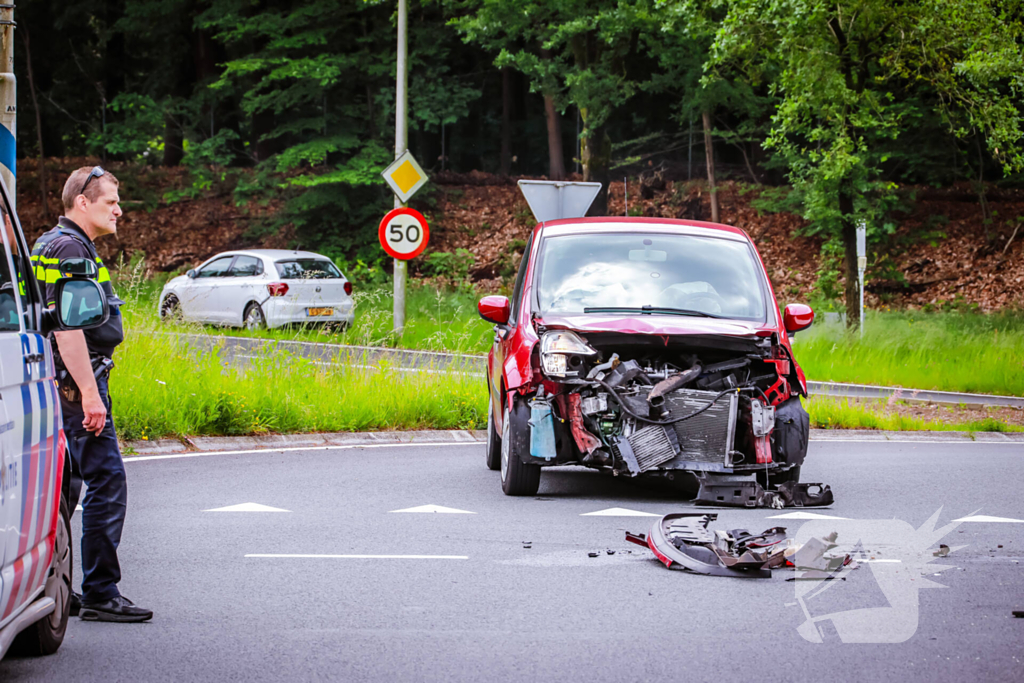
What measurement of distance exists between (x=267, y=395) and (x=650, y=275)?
4867mm

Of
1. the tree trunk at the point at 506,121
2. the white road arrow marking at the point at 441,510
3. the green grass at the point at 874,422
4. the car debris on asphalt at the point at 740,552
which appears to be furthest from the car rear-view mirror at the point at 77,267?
the tree trunk at the point at 506,121

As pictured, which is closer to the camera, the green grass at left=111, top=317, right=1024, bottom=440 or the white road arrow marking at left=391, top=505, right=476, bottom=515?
the white road arrow marking at left=391, top=505, right=476, bottom=515

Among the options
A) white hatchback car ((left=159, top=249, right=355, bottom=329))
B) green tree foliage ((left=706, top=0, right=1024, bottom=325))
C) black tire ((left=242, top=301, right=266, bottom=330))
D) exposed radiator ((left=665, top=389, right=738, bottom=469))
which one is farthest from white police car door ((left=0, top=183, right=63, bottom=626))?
black tire ((left=242, top=301, right=266, bottom=330))

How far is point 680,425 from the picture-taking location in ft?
27.3

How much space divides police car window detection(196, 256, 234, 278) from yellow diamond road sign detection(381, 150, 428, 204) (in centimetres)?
565

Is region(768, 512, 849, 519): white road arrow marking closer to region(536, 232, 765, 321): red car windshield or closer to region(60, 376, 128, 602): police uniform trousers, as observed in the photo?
region(536, 232, 765, 321): red car windshield

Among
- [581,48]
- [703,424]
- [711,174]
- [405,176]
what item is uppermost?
[581,48]

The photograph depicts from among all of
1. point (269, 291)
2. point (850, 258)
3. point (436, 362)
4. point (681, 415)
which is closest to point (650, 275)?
point (681, 415)

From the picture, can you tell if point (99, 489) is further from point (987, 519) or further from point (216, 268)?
point (216, 268)

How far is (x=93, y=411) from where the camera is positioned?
5164 mm

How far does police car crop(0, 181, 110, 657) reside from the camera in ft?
Answer: 13.5

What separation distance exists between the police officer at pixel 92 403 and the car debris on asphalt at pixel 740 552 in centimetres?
273

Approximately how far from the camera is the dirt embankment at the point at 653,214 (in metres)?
31.5

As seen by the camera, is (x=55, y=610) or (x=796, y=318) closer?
(x=55, y=610)
